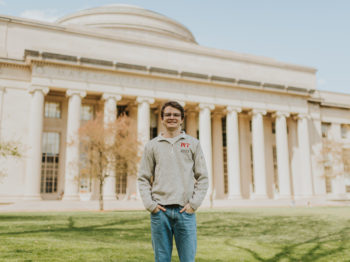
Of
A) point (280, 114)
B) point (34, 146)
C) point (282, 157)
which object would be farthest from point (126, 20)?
point (282, 157)

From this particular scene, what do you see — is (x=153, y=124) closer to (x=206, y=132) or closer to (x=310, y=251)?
(x=206, y=132)

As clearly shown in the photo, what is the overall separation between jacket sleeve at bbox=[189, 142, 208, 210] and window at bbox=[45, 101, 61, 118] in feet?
124

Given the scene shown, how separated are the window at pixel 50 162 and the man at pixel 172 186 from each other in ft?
121

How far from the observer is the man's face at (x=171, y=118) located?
14.4 feet

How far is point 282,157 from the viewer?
44.5 metres

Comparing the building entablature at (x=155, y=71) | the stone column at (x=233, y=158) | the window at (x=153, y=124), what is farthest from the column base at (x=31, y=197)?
the stone column at (x=233, y=158)

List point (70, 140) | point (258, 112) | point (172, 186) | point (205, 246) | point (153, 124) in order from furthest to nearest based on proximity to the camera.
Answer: point (153, 124) < point (258, 112) < point (70, 140) < point (205, 246) < point (172, 186)

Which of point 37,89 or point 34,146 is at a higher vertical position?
point 37,89

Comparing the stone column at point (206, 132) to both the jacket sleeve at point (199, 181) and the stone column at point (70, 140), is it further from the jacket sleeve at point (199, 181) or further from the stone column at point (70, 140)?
the jacket sleeve at point (199, 181)

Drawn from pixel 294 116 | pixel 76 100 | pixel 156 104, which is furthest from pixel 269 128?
pixel 76 100

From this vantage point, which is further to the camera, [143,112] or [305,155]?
[305,155]

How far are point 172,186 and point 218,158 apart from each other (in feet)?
137

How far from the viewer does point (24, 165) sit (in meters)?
35.5

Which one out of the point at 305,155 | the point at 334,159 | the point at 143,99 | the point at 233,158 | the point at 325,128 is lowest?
the point at 334,159
